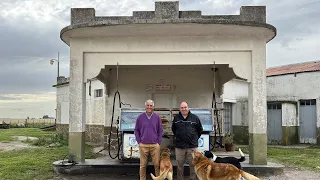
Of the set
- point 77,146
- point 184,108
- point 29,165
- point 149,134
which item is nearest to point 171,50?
point 184,108

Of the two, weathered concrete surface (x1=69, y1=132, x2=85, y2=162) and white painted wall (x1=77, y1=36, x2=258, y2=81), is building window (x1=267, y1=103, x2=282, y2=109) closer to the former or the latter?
white painted wall (x1=77, y1=36, x2=258, y2=81)

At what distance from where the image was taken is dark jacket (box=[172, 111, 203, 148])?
8188 mm

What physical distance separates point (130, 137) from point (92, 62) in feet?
7.44

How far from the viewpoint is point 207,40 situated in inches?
395

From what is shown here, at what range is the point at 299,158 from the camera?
13305 mm

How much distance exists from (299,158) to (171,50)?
6.54 meters

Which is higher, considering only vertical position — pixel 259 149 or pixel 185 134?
pixel 185 134

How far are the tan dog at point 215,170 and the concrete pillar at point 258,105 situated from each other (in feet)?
10.2

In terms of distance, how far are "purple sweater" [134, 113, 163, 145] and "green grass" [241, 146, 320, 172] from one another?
5.35 metres

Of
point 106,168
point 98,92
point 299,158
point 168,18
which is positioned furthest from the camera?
point 98,92

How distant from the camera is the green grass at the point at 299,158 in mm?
11734

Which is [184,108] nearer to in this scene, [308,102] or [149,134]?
[149,134]

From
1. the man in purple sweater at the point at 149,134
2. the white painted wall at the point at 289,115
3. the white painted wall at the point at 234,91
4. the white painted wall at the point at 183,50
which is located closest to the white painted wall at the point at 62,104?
the white painted wall at the point at 234,91

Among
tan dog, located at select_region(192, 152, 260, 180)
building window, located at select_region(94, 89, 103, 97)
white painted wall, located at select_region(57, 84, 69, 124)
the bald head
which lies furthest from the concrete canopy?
white painted wall, located at select_region(57, 84, 69, 124)
